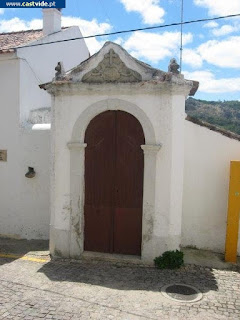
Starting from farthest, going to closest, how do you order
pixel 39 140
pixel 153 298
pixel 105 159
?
pixel 39 140
pixel 105 159
pixel 153 298

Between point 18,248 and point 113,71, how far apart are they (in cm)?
490

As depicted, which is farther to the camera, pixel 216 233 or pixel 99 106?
pixel 216 233

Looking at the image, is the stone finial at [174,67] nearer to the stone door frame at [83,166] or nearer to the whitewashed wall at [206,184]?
the stone door frame at [83,166]

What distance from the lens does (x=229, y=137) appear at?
779 centimetres

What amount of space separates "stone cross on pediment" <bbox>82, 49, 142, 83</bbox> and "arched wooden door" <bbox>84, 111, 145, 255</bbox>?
0.72 metres

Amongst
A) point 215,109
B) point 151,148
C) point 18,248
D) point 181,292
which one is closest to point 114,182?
point 151,148

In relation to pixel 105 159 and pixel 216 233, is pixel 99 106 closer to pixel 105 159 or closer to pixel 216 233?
pixel 105 159

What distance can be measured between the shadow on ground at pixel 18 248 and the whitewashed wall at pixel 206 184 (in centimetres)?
366

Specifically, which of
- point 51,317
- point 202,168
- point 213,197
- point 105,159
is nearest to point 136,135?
point 105,159

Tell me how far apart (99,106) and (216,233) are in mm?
4111

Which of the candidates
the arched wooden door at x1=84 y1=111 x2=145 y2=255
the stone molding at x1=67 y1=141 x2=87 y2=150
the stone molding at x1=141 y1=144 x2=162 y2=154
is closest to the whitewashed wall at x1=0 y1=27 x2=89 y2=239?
the stone molding at x1=67 y1=141 x2=87 y2=150

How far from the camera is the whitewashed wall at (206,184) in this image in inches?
311

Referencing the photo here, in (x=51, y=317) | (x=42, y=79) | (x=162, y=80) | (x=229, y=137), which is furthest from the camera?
(x=42, y=79)
